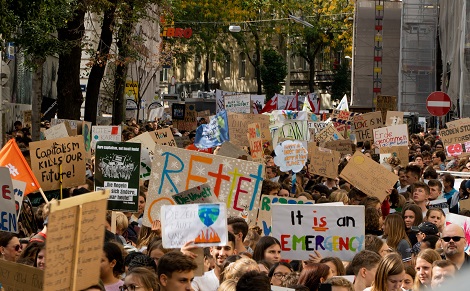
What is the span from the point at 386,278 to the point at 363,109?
134ft

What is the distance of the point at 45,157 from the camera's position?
1405 cm

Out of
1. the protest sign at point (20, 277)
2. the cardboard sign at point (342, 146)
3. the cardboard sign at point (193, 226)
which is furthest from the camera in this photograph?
the cardboard sign at point (342, 146)

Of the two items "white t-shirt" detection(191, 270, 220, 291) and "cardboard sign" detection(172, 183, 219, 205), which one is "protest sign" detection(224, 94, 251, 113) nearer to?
"cardboard sign" detection(172, 183, 219, 205)

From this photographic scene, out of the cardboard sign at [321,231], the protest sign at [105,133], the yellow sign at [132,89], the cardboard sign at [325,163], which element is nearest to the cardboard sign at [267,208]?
the cardboard sign at [321,231]

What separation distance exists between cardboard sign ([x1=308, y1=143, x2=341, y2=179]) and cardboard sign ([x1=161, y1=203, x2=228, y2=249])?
29.8 ft

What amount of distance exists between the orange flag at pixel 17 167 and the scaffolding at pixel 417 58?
112 ft

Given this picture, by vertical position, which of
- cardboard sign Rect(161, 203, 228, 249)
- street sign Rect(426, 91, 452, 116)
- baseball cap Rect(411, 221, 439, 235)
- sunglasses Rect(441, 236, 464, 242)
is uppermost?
street sign Rect(426, 91, 452, 116)

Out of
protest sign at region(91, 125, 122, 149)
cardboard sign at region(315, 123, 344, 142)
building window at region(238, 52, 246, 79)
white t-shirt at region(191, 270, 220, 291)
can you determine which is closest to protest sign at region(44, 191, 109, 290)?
white t-shirt at region(191, 270, 220, 291)

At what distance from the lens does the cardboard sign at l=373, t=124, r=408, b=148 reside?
2248 centimetres

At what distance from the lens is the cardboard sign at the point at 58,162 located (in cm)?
1390

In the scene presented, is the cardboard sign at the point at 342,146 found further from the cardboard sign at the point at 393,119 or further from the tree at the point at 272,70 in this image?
the tree at the point at 272,70

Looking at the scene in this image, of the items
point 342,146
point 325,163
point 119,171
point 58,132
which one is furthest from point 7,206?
point 342,146

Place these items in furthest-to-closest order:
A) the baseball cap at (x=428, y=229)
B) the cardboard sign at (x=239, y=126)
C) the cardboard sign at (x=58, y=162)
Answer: the cardboard sign at (x=239, y=126) → the cardboard sign at (x=58, y=162) → the baseball cap at (x=428, y=229)

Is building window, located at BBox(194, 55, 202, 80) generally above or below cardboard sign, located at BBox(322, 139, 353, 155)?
above
